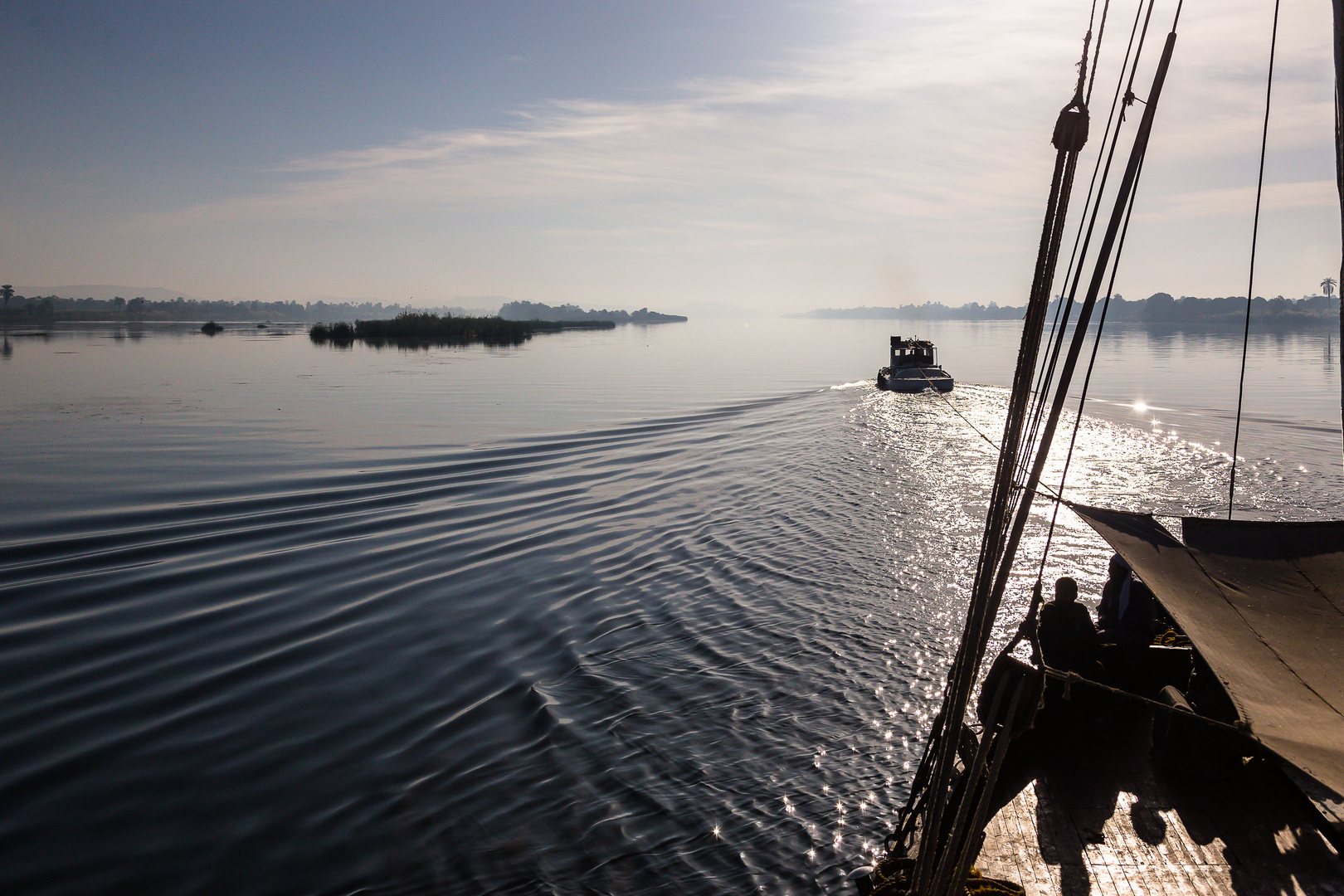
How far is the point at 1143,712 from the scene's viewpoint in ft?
30.3

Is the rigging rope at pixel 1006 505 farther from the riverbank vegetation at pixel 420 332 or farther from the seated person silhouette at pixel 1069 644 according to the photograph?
the riverbank vegetation at pixel 420 332

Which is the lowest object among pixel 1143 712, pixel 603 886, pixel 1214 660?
pixel 603 886

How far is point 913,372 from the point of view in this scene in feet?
172

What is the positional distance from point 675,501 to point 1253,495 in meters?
17.8

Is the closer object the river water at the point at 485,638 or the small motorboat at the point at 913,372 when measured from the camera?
the river water at the point at 485,638

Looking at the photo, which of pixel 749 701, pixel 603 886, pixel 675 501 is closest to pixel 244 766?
pixel 603 886

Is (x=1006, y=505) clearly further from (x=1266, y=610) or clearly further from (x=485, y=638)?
(x=485, y=638)

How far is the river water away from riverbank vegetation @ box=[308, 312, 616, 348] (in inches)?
2715

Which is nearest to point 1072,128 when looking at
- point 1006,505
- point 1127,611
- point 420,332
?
point 1006,505

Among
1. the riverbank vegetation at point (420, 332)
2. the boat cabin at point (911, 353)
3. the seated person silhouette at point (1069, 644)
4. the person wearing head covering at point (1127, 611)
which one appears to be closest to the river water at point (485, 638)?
the seated person silhouette at point (1069, 644)

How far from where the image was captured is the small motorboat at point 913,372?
51406mm

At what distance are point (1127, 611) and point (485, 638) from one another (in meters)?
9.66

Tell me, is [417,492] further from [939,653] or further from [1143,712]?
[1143,712]

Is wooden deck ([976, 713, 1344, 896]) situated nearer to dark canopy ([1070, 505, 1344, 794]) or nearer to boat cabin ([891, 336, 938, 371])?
dark canopy ([1070, 505, 1344, 794])
